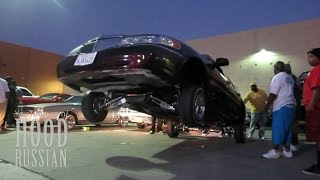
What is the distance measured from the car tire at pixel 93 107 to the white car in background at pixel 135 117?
580 centimetres

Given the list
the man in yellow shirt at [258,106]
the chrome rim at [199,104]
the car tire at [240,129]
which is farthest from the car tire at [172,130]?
the chrome rim at [199,104]

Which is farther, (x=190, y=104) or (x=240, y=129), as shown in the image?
(x=240, y=129)

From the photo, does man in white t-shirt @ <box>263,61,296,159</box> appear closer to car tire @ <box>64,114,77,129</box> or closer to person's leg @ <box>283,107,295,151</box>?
person's leg @ <box>283,107,295,151</box>

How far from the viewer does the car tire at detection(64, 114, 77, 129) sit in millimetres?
13023

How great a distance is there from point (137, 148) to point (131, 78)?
8.51ft

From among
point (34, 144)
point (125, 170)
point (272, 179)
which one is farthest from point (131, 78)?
point (34, 144)

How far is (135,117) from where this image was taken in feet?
42.9

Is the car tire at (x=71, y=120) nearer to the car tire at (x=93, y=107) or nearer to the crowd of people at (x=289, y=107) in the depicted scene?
the crowd of people at (x=289, y=107)

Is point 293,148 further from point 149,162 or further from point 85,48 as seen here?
point 85,48

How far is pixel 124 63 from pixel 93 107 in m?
1.70

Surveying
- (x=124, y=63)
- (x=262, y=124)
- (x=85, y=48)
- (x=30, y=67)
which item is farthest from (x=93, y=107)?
(x=30, y=67)

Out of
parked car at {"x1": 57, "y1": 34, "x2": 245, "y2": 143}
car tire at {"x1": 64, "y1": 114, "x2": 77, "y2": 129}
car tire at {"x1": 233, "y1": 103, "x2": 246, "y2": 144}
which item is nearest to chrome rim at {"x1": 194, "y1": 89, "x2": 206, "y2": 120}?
parked car at {"x1": 57, "y1": 34, "x2": 245, "y2": 143}

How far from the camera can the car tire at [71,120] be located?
1302 cm

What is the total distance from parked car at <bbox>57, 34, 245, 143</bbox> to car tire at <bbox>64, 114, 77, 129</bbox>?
6.91 metres
